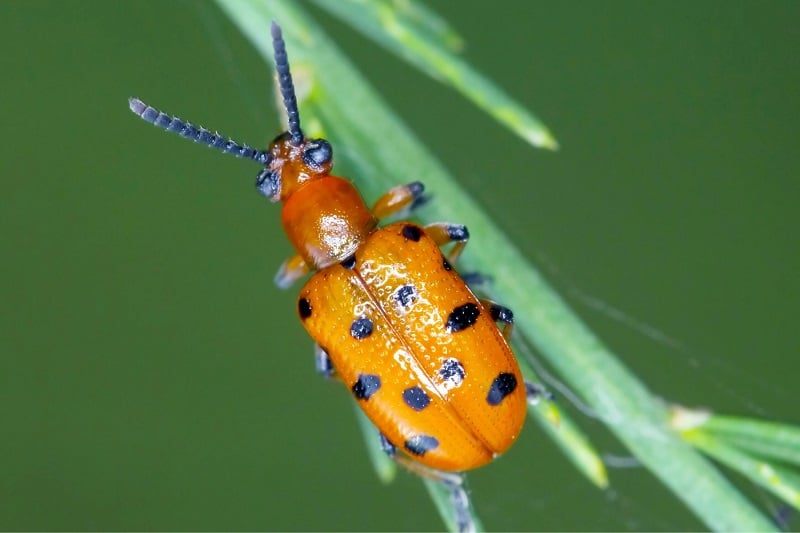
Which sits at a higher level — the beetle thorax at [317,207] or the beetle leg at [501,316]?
the beetle thorax at [317,207]

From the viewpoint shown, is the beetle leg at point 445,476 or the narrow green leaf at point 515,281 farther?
the beetle leg at point 445,476

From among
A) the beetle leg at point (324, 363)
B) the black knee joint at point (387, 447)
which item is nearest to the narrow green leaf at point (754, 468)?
the black knee joint at point (387, 447)

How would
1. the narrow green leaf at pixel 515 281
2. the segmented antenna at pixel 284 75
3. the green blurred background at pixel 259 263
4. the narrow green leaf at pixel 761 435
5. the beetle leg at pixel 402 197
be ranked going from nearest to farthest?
the narrow green leaf at pixel 761 435
the narrow green leaf at pixel 515 281
the segmented antenna at pixel 284 75
the beetle leg at pixel 402 197
the green blurred background at pixel 259 263

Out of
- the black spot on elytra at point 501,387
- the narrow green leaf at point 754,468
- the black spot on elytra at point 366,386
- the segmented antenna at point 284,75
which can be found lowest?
the narrow green leaf at point 754,468

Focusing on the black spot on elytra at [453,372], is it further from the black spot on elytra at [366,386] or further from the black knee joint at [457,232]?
the black knee joint at [457,232]

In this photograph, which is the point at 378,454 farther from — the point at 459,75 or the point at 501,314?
the point at 459,75

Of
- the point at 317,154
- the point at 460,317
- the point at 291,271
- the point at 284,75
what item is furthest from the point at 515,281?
the point at 291,271

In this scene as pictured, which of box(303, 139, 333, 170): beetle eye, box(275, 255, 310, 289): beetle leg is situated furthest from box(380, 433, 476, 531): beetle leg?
box(303, 139, 333, 170): beetle eye

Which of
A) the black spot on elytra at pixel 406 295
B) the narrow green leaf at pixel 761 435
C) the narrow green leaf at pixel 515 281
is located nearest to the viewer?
the narrow green leaf at pixel 761 435
